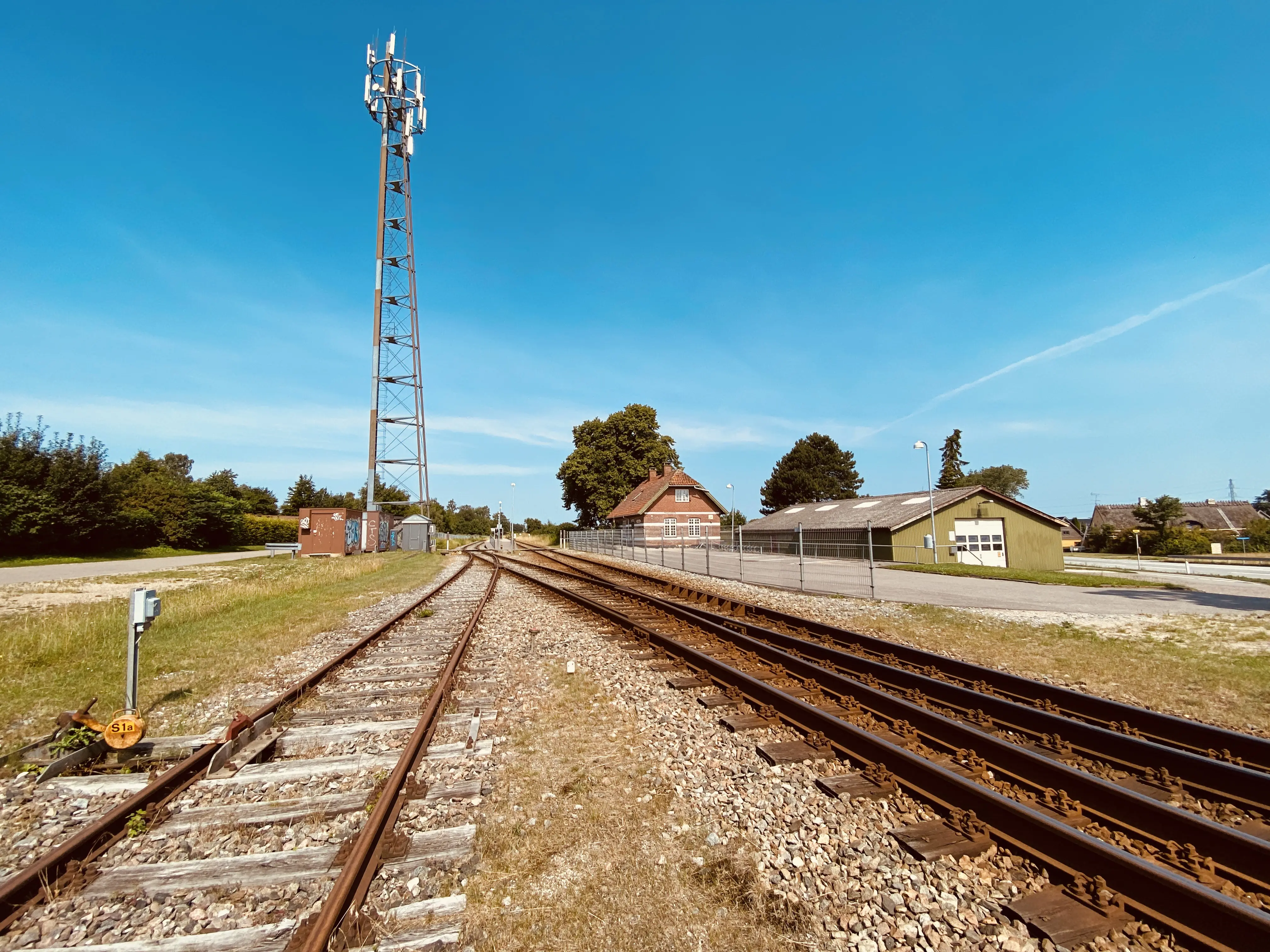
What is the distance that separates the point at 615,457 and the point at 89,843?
190 feet

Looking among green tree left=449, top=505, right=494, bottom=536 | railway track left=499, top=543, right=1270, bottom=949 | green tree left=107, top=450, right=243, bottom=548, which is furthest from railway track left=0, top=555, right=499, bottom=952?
green tree left=449, top=505, right=494, bottom=536

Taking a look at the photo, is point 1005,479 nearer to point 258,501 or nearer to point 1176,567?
point 1176,567

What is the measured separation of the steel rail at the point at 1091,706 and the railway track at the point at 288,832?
226 inches

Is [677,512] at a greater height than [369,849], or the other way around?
[677,512]

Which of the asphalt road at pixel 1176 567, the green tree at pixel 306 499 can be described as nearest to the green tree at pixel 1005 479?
the asphalt road at pixel 1176 567

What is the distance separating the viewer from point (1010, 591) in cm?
1725

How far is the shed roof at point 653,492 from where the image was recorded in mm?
50062

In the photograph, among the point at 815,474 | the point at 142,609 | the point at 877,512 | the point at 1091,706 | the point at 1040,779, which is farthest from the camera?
the point at 815,474

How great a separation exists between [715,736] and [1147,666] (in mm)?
6746

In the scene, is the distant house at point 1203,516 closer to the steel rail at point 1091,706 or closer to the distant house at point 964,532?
the distant house at point 964,532

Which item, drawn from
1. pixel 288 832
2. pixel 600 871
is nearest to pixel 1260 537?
pixel 600 871

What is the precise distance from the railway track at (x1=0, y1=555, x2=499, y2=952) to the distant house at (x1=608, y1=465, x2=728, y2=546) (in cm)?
4171

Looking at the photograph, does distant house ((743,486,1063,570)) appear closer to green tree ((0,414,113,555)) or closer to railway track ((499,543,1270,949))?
railway track ((499,543,1270,949))

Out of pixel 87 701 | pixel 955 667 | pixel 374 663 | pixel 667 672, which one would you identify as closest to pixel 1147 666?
pixel 955 667
